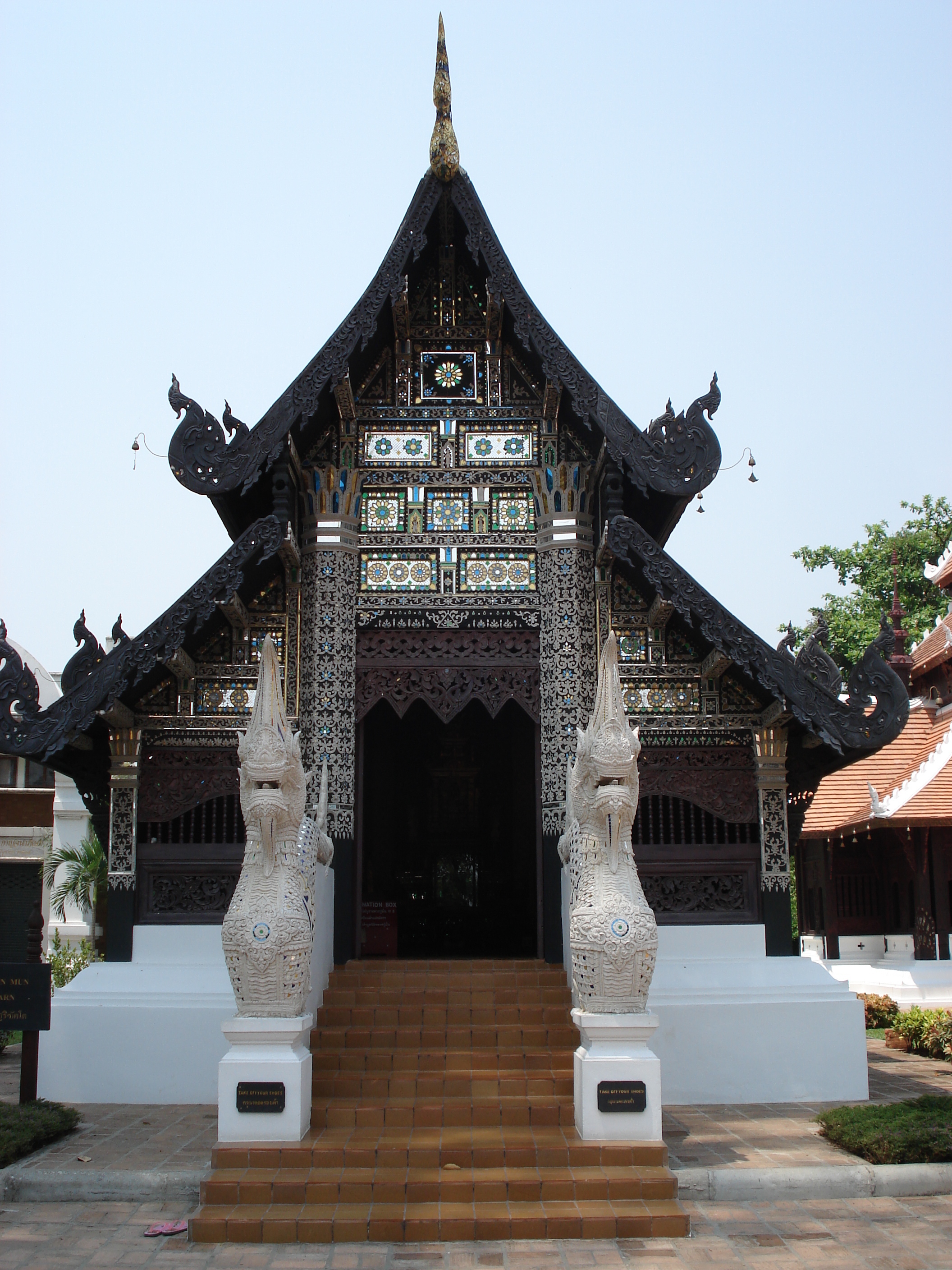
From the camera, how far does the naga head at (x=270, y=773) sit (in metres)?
5.58

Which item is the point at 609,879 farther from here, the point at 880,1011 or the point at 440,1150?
the point at 880,1011

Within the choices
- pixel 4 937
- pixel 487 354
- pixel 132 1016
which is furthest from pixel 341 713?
pixel 4 937

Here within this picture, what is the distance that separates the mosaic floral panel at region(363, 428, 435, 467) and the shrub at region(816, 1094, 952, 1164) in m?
5.19

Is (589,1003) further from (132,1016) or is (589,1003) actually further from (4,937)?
(4,937)

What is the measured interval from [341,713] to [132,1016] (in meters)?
2.40

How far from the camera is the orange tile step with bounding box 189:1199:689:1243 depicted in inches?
183

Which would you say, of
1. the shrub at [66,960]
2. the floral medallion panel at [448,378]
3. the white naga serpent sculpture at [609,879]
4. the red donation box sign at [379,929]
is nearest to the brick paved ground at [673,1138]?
the white naga serpent sculpture at [609,879]

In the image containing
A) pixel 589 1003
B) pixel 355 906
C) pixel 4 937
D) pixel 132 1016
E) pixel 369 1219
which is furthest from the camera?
pixel 4 937

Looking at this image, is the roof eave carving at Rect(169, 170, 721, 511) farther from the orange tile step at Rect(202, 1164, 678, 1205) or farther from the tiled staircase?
the orange tile step at Rect(202, 1164, 678, 1205)

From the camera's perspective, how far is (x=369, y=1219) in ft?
15.3

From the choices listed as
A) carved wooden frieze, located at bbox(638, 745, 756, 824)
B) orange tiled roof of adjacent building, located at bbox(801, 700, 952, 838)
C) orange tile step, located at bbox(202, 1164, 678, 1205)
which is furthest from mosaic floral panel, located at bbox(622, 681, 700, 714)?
orange tiled roof of adjacent building, located at bbox(801, 700, 952, 838)

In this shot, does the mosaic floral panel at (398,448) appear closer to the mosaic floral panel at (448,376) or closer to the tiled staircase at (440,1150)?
the mosaic floral panel at (448,376)

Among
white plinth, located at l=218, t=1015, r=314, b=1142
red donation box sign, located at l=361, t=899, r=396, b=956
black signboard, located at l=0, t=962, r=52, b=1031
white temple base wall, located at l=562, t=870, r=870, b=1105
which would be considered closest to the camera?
white plinth, located at l=218, t=1015, r=314, b=1142

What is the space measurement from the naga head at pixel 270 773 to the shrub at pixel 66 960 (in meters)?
8.22
